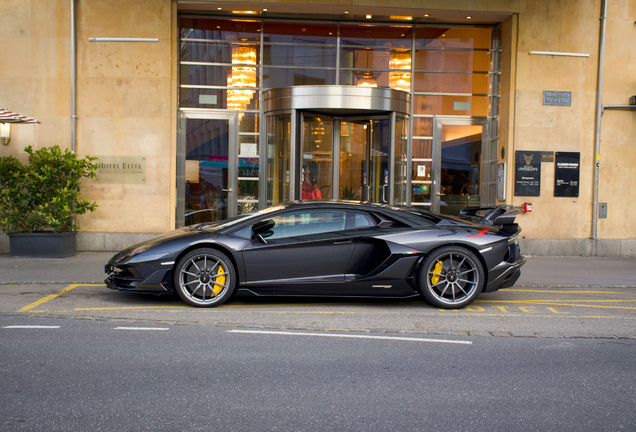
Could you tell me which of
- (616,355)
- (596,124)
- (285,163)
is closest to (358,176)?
(285,163)

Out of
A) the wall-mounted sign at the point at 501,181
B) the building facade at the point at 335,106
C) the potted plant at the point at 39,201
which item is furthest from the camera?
the wall-mounted sign at the point at 501,181

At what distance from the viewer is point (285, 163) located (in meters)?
12.9

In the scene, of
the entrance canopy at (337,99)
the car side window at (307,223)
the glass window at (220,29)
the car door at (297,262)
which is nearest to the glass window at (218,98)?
the entrance canopy at (337,99)

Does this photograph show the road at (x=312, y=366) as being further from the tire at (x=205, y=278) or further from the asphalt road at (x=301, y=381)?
the tire at (x=205, y=278)

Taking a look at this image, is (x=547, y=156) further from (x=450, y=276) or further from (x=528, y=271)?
(x=450, y=276)

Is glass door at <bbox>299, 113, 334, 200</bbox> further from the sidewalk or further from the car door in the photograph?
the car door

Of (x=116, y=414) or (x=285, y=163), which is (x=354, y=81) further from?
(x=116, y=414)

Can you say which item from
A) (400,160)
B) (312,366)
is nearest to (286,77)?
(400,160)

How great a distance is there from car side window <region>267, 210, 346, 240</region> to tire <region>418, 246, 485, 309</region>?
1.09m

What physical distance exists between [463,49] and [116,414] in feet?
40.8

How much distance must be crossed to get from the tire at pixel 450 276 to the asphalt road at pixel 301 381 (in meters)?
1.23

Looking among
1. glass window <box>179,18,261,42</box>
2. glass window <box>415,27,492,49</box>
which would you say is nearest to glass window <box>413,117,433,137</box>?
glass window <box>415,27,492,49</box>

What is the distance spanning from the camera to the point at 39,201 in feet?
36.2

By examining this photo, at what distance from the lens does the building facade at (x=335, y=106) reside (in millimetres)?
12117
